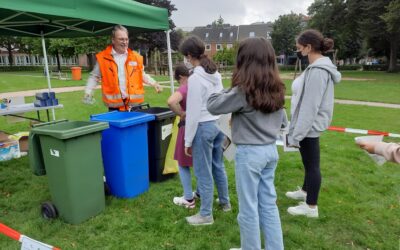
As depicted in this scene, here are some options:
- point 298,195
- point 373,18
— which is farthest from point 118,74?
point 373,18

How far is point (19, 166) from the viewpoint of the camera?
5184 millimetres

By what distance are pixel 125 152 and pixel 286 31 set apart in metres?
46.4

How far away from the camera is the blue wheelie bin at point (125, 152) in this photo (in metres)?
3.61

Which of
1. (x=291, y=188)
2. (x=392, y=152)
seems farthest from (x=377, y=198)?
(x=392, y=152)

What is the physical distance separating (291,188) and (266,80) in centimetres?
244

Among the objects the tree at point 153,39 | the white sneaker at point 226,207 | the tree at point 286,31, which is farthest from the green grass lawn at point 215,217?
the tree at point 286,31

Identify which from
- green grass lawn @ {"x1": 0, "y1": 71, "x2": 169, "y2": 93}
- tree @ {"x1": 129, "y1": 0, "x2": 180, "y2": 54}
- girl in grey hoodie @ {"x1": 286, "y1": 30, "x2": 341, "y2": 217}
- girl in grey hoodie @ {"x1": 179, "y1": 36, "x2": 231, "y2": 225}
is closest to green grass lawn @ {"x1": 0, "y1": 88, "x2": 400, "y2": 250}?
girl in grey hoodie @ {"x1": 179, "y1": 36, "x2": 231, "y2": 225}

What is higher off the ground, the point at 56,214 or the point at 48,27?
the point at 48,27

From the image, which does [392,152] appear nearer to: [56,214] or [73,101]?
[56,214]

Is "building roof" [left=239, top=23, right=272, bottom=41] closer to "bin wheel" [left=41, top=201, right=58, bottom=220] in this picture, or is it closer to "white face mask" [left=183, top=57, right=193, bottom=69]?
"white face mask" [left=183, top=57, right=193, bottom=69]

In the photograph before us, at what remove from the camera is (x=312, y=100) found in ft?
9.57

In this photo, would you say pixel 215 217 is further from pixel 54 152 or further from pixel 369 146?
pixel 369 146

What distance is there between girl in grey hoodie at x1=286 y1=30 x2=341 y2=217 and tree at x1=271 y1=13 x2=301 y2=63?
44626mm

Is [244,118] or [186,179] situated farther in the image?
[186,179]
